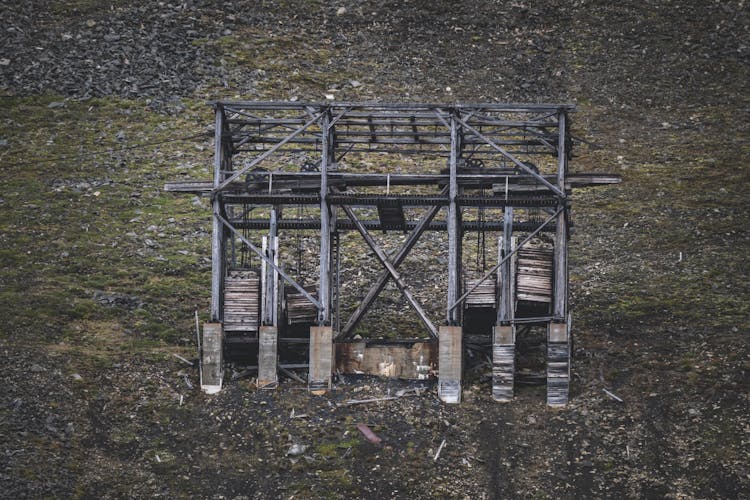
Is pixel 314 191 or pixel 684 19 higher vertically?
pixel 684 19

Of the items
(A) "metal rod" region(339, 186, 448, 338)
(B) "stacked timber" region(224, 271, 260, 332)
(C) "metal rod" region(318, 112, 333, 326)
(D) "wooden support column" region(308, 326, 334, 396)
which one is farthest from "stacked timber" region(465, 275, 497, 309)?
(B) "stacked timber" region(224, 271, 260, 332)

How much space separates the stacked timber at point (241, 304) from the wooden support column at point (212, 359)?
1.35 ft

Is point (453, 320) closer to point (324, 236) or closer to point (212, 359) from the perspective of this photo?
point (324, 236)

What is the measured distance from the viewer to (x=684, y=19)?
6062cm

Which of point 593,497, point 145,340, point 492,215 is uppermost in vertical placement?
point 492,215

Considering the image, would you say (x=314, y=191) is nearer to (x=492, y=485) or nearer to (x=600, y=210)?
(x=492, y=485)

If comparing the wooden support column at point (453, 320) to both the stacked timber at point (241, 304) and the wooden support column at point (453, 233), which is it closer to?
the wooden support column at point (453, 233)

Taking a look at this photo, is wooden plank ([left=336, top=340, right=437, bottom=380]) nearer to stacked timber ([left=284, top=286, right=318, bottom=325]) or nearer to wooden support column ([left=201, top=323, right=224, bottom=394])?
stacked timber ([left=284, top=286, right=318, bottom=325])

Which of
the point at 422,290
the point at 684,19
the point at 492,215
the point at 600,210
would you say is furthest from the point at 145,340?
the point at 684,19

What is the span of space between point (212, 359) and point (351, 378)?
3.55 meters

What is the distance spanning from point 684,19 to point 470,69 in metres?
11.7

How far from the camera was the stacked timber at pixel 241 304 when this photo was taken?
106 feet

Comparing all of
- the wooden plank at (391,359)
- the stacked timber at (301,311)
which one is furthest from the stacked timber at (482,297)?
the stacked timber at (301,311)

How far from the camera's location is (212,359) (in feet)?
104
